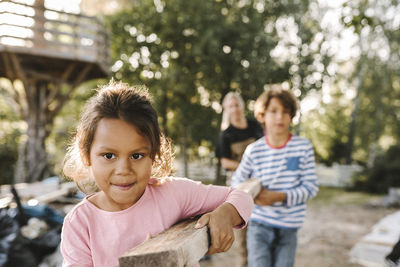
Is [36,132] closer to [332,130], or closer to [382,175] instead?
[382,175]

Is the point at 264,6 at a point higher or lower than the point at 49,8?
higher

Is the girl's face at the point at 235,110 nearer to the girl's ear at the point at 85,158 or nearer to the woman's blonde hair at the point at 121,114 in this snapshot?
the woman's blonde hair at the point at 121,114

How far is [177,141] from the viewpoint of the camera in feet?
58.3

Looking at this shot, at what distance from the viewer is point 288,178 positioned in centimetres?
243

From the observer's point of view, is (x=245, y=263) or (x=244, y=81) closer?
(x=245, y=263)

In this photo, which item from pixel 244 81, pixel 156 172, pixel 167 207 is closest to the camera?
pixel 167 207

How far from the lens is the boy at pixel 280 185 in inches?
94.4

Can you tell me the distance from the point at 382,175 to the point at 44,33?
13.6 metres

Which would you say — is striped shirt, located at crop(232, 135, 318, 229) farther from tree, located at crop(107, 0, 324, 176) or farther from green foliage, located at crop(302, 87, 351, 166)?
green foliage, located at crop(302, 87, 351, 166)

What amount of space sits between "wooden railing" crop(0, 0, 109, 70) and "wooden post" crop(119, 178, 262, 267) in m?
10.7

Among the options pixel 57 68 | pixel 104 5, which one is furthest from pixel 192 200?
pixel 104 5

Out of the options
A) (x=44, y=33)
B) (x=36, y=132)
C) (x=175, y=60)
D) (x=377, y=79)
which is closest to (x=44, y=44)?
(x=44, y=33)

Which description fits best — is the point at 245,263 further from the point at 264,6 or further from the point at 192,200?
the point at 264,6

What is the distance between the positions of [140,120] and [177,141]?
16.6m
